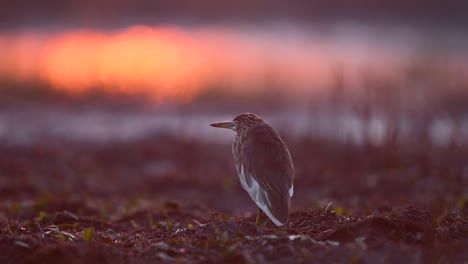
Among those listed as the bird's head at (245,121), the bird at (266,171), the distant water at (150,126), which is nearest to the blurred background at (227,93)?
the distant water at (150,126)

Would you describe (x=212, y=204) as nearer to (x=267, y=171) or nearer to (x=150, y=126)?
(x=267, y=171)

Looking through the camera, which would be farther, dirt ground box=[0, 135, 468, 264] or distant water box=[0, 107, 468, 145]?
distant water box=[0, 107, 468, 145]

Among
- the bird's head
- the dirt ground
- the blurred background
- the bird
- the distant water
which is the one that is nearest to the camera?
the dirt ground

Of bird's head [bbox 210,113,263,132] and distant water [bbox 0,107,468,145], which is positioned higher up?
bird's head [bbox 210,113,263,132]

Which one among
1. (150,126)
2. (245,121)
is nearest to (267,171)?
(245,121)

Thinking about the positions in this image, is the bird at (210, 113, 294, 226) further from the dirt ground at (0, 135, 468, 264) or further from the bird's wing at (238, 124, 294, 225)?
the dirt ground at (0, 135, 468, 264)

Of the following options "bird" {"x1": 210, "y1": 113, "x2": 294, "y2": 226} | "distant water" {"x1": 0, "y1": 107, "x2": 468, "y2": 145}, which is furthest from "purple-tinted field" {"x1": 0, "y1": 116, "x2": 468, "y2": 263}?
"distant water" {"x1": 0, "y1": 107, "x2": 468, "y2": 145}

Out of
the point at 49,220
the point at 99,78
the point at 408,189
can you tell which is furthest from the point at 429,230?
the point at 99,78

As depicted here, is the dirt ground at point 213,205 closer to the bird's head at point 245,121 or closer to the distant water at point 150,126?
the distant water at point 150,126
